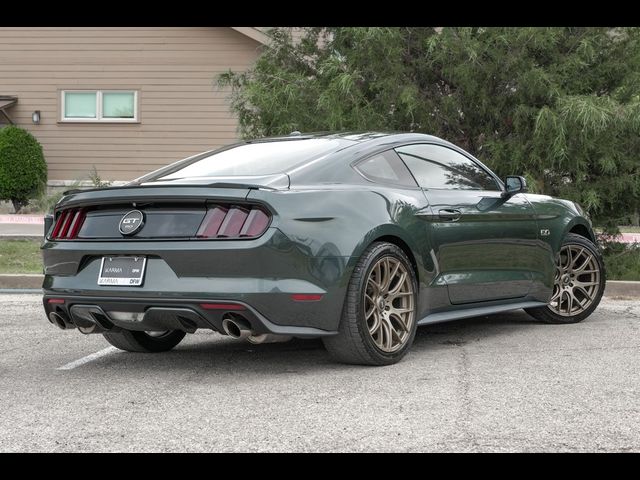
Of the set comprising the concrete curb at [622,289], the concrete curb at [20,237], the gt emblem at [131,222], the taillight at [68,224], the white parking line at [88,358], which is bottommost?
the concrete curb at [20,237]

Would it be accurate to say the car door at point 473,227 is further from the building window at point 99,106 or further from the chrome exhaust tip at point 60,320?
the building window at point 99,106

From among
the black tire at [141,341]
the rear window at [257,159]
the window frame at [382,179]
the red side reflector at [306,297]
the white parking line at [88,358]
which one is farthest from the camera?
the black tire at [141,341]

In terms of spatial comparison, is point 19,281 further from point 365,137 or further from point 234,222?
point 234,222

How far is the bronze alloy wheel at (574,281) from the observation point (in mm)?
8203

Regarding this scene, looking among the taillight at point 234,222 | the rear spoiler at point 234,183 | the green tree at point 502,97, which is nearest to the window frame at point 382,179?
the rear spoiler at point 234,183

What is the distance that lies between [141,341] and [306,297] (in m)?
1.71

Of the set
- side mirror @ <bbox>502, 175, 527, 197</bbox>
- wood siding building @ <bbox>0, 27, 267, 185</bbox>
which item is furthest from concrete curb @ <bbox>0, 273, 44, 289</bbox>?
wood siding building @ <bbox>0, 27, 267, 185</bbox>

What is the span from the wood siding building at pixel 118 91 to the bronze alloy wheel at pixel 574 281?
46.8 feet

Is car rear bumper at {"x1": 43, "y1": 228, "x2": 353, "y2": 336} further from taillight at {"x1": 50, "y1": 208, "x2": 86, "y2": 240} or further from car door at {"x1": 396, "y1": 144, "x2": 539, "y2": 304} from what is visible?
car door at {"x1": 396, "y1": 144, "x2": 539, "y2": 304}

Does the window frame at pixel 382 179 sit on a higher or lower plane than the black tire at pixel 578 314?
higher

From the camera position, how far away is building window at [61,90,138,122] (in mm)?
22531

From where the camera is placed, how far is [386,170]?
6.65m

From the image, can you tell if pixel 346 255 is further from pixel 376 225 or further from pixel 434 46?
pixel 434 46

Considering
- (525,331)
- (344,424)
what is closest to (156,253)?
(344,424)
